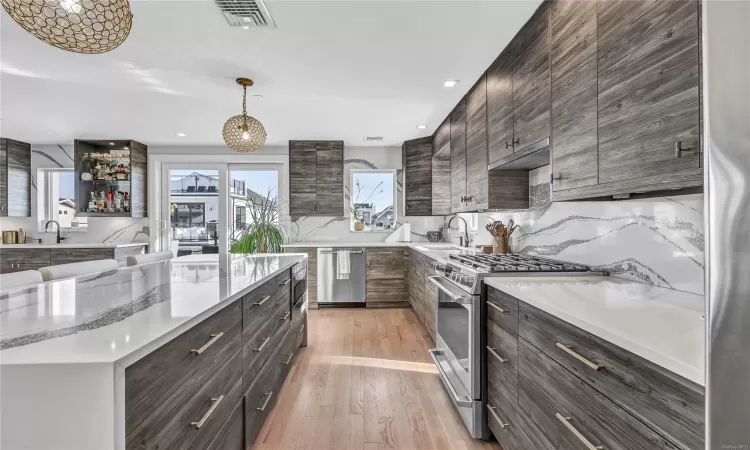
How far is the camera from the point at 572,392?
3.82ft

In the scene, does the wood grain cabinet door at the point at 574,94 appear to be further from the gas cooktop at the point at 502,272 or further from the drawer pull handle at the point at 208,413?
the drawer pull handle at the point at 208,413

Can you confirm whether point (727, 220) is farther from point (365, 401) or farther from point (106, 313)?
point (365, 401)

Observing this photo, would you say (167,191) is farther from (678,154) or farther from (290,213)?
(678,154)

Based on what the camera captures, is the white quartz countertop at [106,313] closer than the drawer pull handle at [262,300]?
Yes

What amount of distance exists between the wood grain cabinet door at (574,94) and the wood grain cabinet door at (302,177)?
383cm

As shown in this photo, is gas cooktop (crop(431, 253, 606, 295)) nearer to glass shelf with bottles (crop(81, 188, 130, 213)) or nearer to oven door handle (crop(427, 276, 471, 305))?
oven door handle (crop(427, 276, 471, 305))

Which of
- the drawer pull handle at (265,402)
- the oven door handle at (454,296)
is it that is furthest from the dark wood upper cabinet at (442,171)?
the drawer pull handle at (265,402)

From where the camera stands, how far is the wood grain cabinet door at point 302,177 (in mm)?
5184

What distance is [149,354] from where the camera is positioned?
0.87m

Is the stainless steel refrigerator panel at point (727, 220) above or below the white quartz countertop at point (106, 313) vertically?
above

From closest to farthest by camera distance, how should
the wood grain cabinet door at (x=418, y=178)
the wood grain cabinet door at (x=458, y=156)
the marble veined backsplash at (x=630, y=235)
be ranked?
the marble veined backsplash at (x=630, y=235), the wood grain cabinet door at (x=458, y=156), the wood grain cabinet door at (x=418, y=178)

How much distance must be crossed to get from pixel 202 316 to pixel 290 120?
3.36 metres

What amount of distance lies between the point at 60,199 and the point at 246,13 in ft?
17.6

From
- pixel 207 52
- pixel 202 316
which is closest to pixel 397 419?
pixel 202 316
